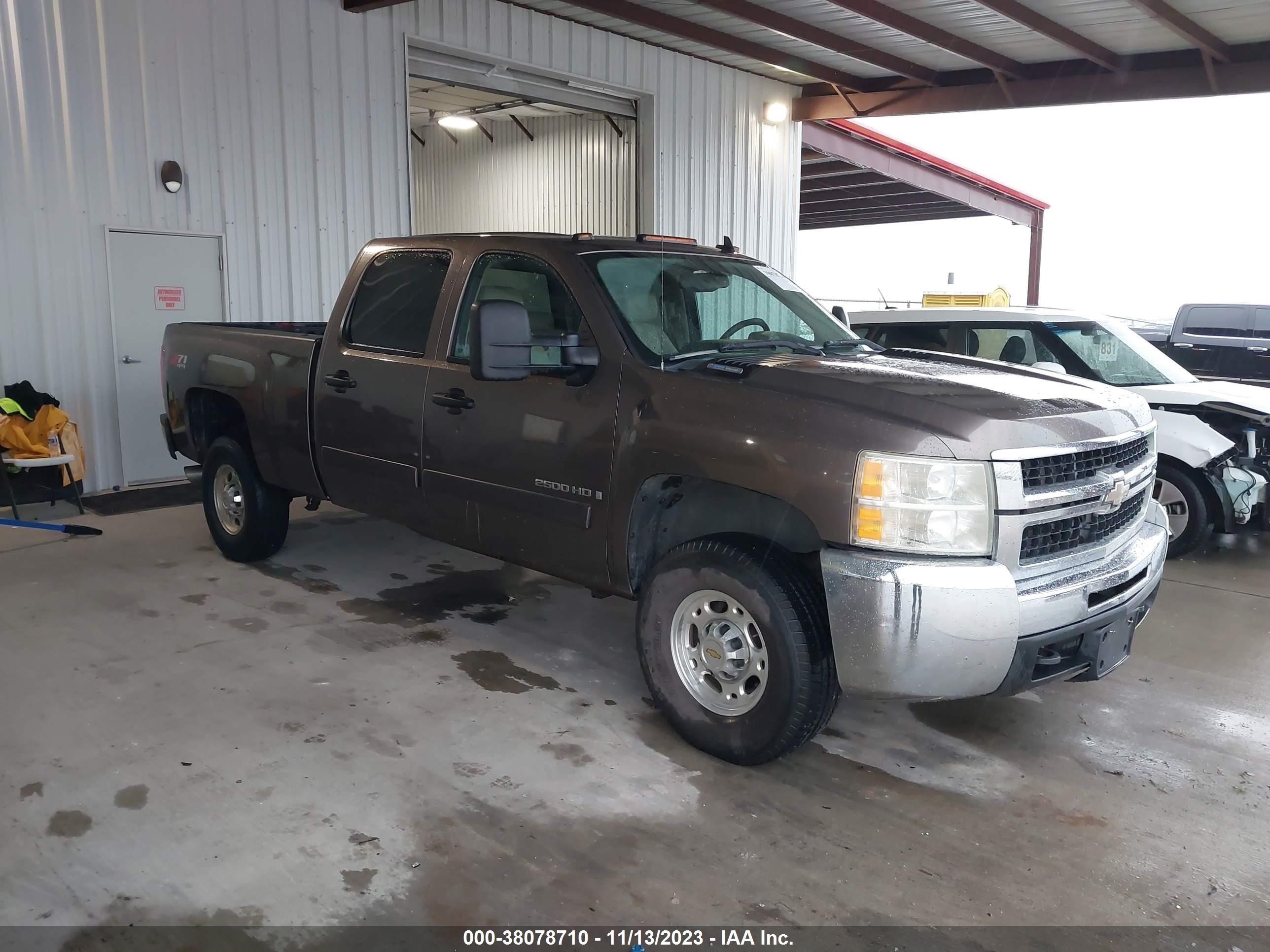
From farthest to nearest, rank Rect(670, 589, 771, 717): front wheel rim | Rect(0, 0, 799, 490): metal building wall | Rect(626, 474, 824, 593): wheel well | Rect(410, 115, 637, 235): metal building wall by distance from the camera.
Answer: Rect(410, 115, 637, 235): metal building wall → Rect(0, 0, 799, 490): metal building wall → Rect(626, 474, 824, 593): wheel well → Rect(670, 589, 771, 717): front wheel rim

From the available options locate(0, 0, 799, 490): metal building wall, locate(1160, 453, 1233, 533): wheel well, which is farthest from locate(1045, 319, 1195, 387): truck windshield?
locate(0, 0, 799, 490): metal building wall

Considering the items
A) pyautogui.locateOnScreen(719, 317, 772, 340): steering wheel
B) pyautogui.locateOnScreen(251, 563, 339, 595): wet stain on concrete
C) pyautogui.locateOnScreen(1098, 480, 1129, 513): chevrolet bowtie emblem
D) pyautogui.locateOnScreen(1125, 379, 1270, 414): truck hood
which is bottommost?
pyautogui.locateOnScreen(251, 563, 339, 595): wet stain on concrete

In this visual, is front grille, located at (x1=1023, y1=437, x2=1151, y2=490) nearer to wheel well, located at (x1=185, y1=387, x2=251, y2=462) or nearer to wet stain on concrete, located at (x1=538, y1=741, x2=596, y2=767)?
wet stain on concrete, located at (x1=538, y1=741, x2=596, y2=767)

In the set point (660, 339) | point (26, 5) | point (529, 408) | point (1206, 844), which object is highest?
point (26, 5)

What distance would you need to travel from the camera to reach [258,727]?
3.95m

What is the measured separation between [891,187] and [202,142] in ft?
57.8

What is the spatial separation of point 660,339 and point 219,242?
6749 millimetres

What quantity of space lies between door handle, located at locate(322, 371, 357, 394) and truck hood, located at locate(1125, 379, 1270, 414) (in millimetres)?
5051

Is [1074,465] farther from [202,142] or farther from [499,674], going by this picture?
[202,142]

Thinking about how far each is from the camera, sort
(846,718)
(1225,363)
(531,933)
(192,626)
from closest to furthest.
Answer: (531,933) < (846,718) < (192,626) < (1225,363)

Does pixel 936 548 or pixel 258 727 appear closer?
pixel 936 548

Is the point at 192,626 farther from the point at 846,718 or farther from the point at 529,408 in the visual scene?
the point at 846,718

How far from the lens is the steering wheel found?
4.34m

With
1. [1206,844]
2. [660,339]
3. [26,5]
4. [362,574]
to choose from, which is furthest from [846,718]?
[26,5]
